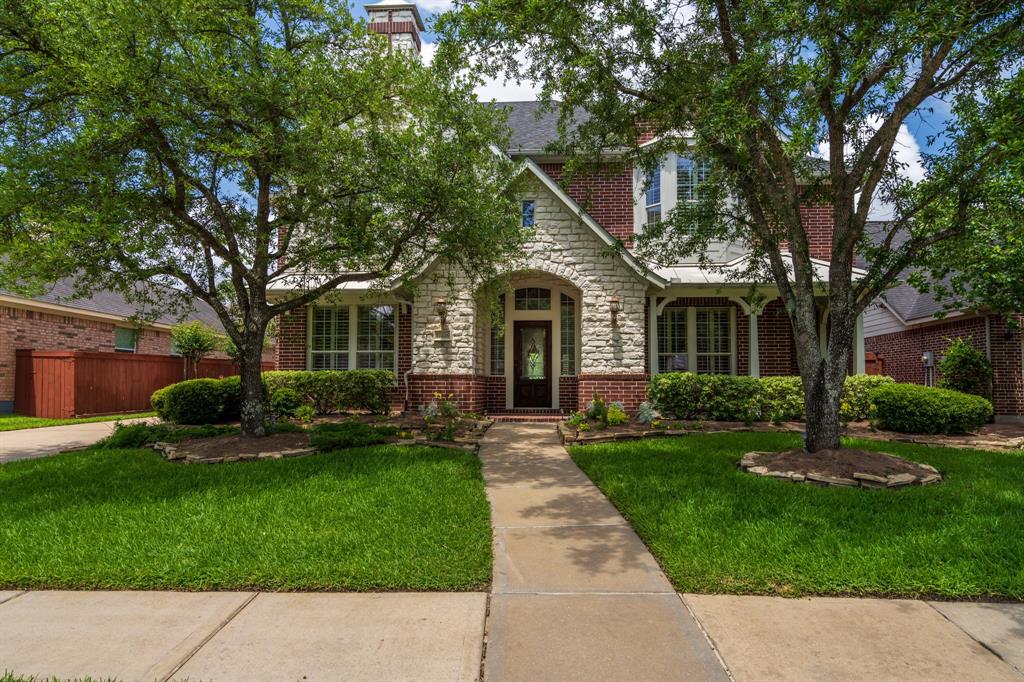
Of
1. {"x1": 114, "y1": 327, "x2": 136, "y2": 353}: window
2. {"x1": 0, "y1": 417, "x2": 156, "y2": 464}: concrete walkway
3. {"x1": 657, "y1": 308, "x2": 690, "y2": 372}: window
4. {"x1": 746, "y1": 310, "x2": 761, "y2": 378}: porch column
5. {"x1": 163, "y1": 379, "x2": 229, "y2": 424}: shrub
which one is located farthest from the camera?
{"x1": 114, "y1": 327, "x2": 136, "y2": 353}: window

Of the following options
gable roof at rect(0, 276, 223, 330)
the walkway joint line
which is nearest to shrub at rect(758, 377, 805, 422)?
the walkway joint line

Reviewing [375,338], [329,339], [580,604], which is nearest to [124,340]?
[329,339]

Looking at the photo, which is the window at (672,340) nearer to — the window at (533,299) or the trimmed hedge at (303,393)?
the window at (533,299)

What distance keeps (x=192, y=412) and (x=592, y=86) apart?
32.3 feet

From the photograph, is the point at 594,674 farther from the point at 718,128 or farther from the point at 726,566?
the point at 718,128

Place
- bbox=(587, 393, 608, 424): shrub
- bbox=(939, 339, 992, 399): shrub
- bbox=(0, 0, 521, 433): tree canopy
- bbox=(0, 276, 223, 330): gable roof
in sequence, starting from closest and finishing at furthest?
bbox=(0, 0, 521, 433): tree canopy
bbox=(587, 393, 608, 424): shrub
bbox=(939, 339, 992, 399): shrub
bbox=(0, 276, 223, 330): gable roof

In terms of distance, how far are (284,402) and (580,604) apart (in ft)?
33.4

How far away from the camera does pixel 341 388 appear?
41.2 feet

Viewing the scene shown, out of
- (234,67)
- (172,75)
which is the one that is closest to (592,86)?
(234,67)

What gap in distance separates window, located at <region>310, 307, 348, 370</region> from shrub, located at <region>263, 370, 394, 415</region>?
1.16 m

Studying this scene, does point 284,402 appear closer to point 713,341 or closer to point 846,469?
point 713,341

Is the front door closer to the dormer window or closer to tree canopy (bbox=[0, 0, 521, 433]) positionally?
the dormer window

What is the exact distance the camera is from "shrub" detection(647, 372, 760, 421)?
11672 mm

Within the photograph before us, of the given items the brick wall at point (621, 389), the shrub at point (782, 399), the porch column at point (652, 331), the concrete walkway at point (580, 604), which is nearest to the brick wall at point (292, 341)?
the brick wall at point (621, 389)
